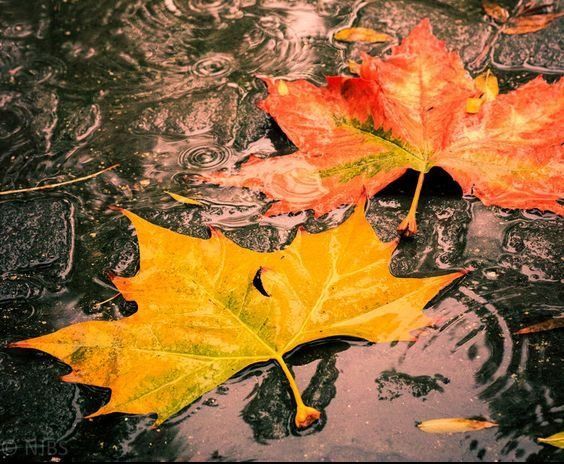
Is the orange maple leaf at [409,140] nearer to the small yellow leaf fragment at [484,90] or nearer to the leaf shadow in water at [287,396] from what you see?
the small yellow leaf fragment at [484,90]

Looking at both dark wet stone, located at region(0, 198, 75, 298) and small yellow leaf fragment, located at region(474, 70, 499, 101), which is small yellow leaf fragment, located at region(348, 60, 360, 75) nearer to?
small yellow leaf fragment, located at region(474, 70, 499, 101)

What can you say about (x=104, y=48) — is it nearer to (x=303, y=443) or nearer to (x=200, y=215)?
(x=200, y=215)

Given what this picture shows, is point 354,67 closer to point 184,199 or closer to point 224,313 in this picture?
point 184,199

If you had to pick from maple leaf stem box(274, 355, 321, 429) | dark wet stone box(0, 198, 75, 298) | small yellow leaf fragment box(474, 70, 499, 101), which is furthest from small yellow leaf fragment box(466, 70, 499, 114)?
dark wet stone box(0, 198, 75, 298)

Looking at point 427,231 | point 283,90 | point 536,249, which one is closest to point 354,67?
point 283,90

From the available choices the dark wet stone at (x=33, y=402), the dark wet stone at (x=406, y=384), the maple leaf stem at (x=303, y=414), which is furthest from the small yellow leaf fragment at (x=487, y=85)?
the dark wet stone at (x=33, y=402)

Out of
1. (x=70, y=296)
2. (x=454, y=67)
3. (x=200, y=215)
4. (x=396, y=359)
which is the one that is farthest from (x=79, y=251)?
(x=454, y=67)
